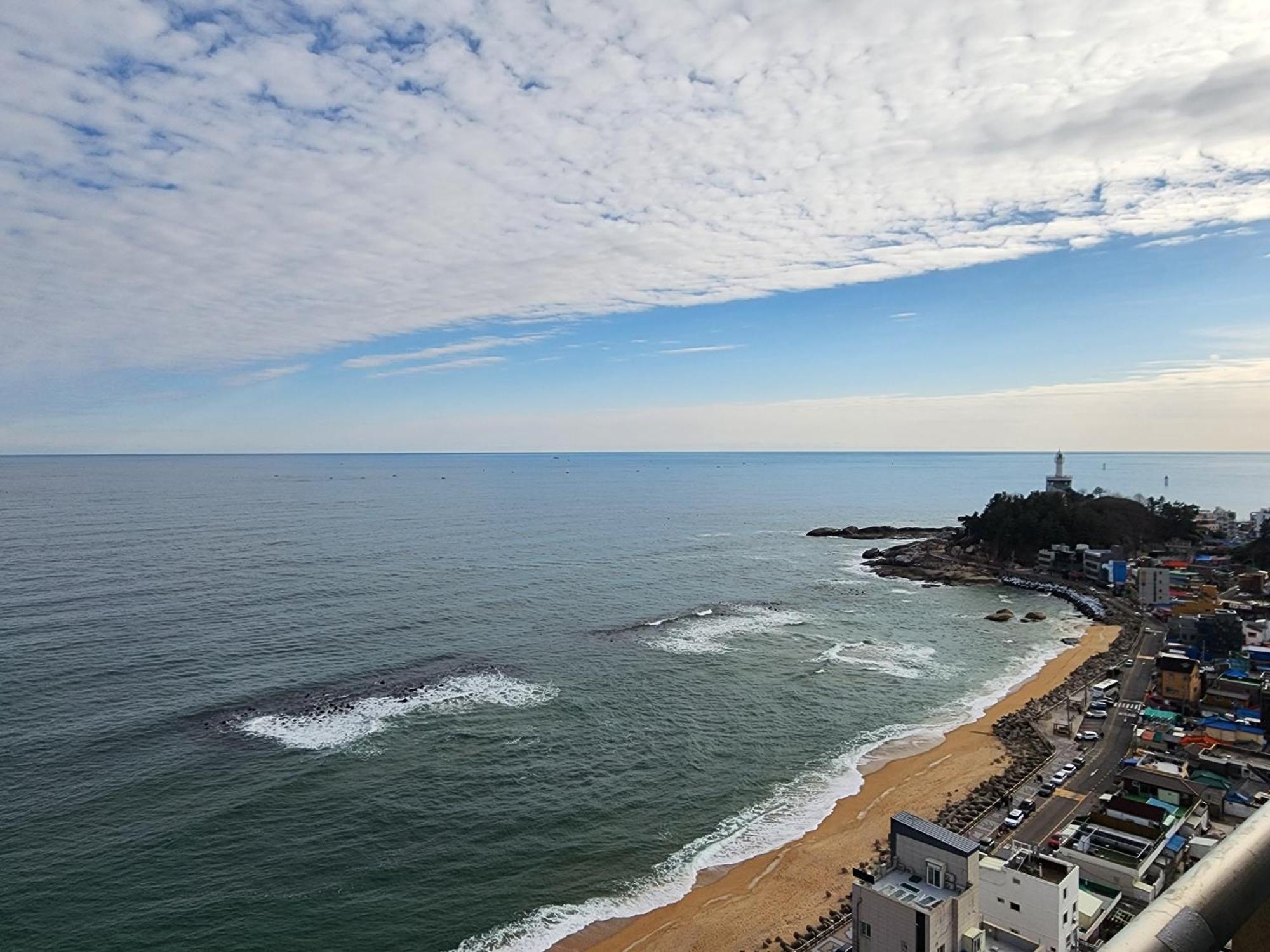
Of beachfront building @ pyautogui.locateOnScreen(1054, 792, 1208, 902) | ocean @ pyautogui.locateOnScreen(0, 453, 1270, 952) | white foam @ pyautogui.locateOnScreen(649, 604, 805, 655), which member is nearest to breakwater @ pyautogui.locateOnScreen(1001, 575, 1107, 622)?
ocean @ pyautogui.locateOnScreen(0, 453, 1270, 952)

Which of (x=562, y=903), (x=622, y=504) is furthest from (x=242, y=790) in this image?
(x=622, y=504)

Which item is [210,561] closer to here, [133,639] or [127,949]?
[133,639]

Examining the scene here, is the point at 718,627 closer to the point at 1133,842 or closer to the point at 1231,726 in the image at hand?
the point at 1231,726

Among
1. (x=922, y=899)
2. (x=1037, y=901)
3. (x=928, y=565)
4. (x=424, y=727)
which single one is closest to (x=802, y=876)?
(x=1037, y=901)

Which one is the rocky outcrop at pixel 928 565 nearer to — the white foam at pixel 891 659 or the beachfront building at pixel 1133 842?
the white foam at pixel 891 659

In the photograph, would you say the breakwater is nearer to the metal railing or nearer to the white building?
the white building
